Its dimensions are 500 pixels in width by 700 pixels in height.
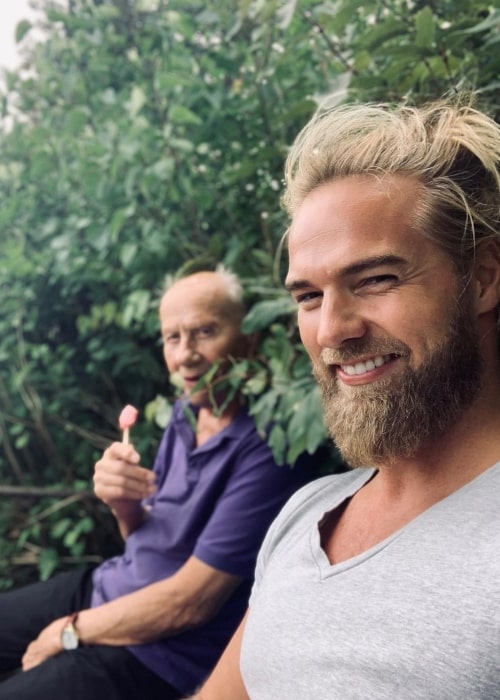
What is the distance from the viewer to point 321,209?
93 centimetres

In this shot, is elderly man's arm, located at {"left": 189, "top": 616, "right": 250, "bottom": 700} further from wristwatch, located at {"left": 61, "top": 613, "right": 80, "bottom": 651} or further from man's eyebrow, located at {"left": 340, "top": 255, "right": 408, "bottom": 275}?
man's eyebrow, located at {"left": 340, "top": 255, "right": 408, "bottom": 275}

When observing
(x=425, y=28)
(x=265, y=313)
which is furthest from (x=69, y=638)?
(x=425, y=28)

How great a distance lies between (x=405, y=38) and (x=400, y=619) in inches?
45.6

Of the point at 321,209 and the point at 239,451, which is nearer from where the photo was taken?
the point at 321,209

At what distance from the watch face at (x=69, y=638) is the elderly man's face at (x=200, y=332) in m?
0.68

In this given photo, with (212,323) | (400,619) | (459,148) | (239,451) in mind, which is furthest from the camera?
(212,323)

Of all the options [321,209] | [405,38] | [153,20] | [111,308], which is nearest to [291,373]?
[321,209]

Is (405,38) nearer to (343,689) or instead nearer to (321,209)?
(321,209)

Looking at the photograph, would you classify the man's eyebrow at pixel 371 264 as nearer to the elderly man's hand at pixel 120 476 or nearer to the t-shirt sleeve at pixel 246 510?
the t-shirt sleeve at pixel 246 510

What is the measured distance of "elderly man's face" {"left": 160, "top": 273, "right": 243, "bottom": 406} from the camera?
1.68 m

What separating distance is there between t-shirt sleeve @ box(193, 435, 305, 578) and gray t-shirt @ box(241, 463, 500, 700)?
1.49 feet

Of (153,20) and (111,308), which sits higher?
(153,20)

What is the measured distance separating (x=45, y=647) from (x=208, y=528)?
60 cm

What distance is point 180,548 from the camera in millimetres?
1597
